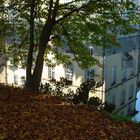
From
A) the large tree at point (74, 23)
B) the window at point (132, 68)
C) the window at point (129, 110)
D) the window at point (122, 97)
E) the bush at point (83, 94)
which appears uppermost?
the large tree at point (74, 23)

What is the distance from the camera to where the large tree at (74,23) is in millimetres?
15371

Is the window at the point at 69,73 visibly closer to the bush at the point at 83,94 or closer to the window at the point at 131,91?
the window at the point at 131,91

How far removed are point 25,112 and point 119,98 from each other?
3280cm

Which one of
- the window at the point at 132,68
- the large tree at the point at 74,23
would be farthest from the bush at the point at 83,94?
the window at the point at 132,68

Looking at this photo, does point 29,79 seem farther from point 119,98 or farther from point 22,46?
point 119,98

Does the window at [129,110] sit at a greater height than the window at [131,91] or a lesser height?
lesser

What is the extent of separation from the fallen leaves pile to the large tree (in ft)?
13.3

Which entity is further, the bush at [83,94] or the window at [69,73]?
the window at [69,73]

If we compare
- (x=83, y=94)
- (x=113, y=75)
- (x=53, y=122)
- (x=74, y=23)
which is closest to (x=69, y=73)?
(x=113, y=75)

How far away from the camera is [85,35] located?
1791 centimetres

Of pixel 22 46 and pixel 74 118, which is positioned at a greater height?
pixel 22 46

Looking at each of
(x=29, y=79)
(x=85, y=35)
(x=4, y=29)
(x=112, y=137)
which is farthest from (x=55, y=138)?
(x=4, y=29)

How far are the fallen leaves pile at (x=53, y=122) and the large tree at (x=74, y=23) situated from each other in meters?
4.04

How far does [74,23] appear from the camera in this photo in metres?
17.8
